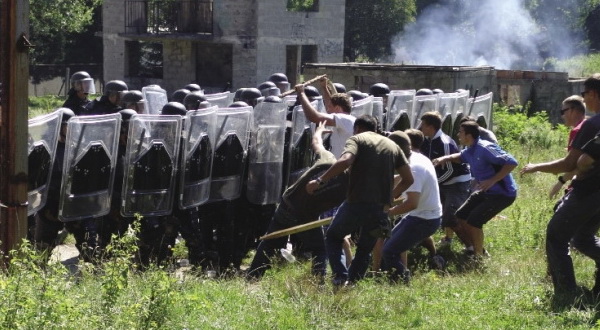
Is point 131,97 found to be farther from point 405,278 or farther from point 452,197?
point 405,278

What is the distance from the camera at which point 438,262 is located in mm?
9914

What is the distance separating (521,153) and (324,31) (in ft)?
59.2

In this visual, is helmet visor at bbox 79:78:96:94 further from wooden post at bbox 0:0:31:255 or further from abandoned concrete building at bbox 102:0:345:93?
abandoned concrete building at bbox 102:0:345:93

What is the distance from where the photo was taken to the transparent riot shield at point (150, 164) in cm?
902

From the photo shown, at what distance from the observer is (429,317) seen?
7309mm

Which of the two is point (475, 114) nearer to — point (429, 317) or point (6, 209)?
point (429, 317)

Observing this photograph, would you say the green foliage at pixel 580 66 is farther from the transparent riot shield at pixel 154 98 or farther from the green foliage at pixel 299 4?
the transparent riot shield at pixel 154 98

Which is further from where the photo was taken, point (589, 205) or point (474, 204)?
point (474, 204)

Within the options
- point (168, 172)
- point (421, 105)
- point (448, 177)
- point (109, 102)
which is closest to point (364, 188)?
point (168, 172)

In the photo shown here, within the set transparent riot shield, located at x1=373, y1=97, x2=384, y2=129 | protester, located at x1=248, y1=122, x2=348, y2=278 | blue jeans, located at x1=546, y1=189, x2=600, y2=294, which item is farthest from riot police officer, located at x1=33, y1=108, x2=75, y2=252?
transparent riot shield, located at x1=373, y1=97, x2=384, y2=129

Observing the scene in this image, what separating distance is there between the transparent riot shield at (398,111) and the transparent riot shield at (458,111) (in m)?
1.18

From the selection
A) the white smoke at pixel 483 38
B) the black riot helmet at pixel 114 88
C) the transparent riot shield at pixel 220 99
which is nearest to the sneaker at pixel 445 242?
the transparent riot shield at pixel 220 99

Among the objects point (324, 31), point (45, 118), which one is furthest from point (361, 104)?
point (324, 31)

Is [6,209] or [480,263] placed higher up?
[6,209]
